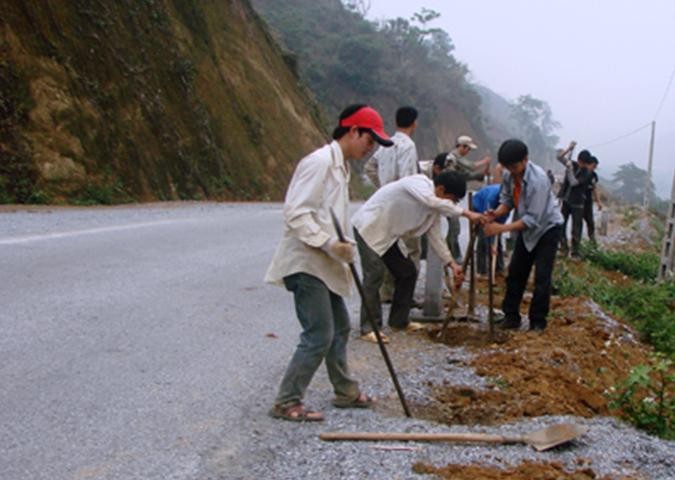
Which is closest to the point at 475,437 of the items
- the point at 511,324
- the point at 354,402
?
the point at 354,402

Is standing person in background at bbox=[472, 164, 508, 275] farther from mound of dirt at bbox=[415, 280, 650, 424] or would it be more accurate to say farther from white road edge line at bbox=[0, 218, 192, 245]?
white road edge line at bbox=[0, 218, 192, 245]

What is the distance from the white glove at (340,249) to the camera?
4.45m

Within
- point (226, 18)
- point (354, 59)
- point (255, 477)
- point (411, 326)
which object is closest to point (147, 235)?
point (411, 326)

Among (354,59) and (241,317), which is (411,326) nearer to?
(241,317)

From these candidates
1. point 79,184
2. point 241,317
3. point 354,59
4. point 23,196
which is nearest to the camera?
point 241,317

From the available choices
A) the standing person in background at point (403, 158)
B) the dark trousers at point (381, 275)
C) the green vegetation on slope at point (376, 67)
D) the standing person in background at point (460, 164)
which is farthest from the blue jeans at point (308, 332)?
the green vegetation on slope at point (376, 67)

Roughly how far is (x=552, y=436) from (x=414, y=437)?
2.49 feet

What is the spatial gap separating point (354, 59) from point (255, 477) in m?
53.4

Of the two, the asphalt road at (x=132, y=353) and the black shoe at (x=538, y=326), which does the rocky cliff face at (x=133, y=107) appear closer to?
the asphalt road at (x=132, y=353)

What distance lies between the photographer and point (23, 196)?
1739cm

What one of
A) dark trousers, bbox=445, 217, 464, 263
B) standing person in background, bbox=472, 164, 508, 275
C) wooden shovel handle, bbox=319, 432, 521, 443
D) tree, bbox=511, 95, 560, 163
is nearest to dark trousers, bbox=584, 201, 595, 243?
standing person in background, bbox=472, 164, 508, 275

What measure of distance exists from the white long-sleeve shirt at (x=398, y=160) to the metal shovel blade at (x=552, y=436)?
3694 mm

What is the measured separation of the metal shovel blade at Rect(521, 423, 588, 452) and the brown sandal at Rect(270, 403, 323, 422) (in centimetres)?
116

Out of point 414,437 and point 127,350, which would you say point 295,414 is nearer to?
point 414,437
